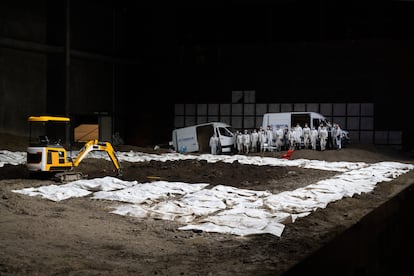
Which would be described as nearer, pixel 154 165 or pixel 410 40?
pixel 154 165

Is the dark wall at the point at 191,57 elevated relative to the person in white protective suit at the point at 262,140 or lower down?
elevated

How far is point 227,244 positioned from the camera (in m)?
6.43

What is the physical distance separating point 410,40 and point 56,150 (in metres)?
20.4

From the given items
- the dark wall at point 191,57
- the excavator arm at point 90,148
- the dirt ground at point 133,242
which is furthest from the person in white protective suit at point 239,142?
the dirt ground at point 133,242

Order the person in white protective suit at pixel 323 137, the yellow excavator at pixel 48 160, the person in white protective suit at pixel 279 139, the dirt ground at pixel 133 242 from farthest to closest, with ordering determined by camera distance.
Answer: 1. the person in white protective suit at pixel 279 139
2. the person in white protective suit at pixel 323 137
3. the yellow excavator at pixel 48 160
4. the dirt ground at pixel 133 242

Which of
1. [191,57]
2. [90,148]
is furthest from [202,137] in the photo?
[90,148]

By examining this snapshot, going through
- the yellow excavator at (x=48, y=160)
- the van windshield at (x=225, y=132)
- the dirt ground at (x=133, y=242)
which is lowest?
the dirt ground at (x=133, y=242)

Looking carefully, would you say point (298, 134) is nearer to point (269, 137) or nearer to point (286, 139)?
point (286, 139)

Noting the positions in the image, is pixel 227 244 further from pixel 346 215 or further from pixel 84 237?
→ pixel 346 215

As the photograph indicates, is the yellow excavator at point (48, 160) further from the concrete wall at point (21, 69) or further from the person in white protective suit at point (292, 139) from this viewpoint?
the person in white protective suit at point (292, 139)

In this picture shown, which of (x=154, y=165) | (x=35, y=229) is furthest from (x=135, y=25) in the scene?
(x=35, y=229)

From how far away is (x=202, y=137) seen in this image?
939 inches

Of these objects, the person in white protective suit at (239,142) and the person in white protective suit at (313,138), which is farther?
the person in white protective suit at (239,142)

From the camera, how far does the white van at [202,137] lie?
23.2 metres
